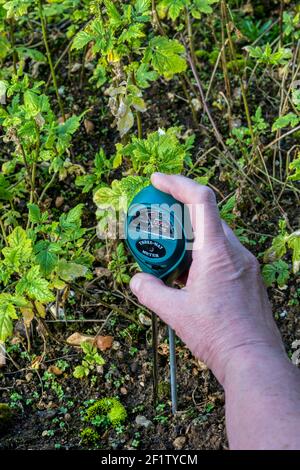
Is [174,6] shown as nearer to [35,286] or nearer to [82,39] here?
[82,39]

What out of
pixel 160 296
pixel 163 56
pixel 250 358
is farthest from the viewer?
pixel 163 56

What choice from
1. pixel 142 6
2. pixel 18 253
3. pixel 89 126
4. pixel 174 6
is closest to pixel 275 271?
pixel 18 253

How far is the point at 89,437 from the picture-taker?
231cm

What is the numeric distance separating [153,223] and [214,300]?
26 centimetres

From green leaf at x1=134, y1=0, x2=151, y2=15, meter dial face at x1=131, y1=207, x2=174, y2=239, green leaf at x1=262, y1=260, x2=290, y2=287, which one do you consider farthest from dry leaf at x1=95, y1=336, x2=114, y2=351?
green leaf at x1=134, y1=0, x2=151, y2=15

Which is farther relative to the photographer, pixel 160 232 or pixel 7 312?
pixel 7 312

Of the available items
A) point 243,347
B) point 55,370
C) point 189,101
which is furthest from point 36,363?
point 189,101

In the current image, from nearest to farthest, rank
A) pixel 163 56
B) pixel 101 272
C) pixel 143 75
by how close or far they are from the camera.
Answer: pixel 163 56 < pixel 143 75 < pixel 101 272

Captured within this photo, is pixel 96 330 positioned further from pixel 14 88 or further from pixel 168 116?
pixel 168 116

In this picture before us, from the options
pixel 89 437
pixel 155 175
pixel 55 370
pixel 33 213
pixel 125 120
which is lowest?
pixel 89 437

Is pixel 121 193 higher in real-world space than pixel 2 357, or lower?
higher

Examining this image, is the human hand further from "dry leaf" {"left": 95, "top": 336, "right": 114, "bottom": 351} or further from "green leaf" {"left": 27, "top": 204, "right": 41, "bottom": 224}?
"dry leaf" {"left": 95, "top": 336, "right": 114, "bottom": 351}

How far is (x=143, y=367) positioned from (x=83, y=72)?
1.58 meters

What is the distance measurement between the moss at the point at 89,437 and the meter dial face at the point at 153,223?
773mm
